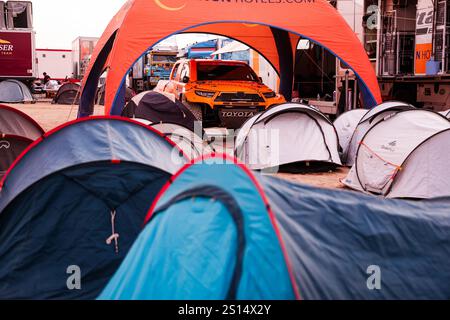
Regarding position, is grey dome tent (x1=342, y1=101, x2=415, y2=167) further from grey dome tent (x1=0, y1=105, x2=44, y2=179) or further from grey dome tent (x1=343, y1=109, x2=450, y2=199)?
grey dome tent (x1=0, y1=105, x2=44, y2=179)

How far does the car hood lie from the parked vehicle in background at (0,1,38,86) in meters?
15.9

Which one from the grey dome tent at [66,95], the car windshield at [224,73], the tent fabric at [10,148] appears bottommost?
the tent fabric at [10,148]

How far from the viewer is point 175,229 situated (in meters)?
3.22

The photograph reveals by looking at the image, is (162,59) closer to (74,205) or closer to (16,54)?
(16,54)

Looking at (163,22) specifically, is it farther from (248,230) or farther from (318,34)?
(248,230)

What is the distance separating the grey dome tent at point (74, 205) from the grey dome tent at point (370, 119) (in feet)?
16.2

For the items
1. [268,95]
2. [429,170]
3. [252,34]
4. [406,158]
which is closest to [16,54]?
[252,34]

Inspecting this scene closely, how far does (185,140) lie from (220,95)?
24.5 ft

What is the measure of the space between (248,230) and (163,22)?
9.93m

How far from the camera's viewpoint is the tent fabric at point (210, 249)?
2973 mm

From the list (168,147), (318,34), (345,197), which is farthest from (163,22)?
(345,197)

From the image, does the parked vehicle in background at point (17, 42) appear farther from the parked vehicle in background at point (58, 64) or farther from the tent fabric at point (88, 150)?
the tent fabric at point (88, 150)

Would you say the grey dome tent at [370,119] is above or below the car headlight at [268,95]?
below

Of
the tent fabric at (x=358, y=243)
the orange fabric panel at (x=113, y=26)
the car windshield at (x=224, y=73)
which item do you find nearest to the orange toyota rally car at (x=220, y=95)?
the car windshield at (x=224, y=73)
